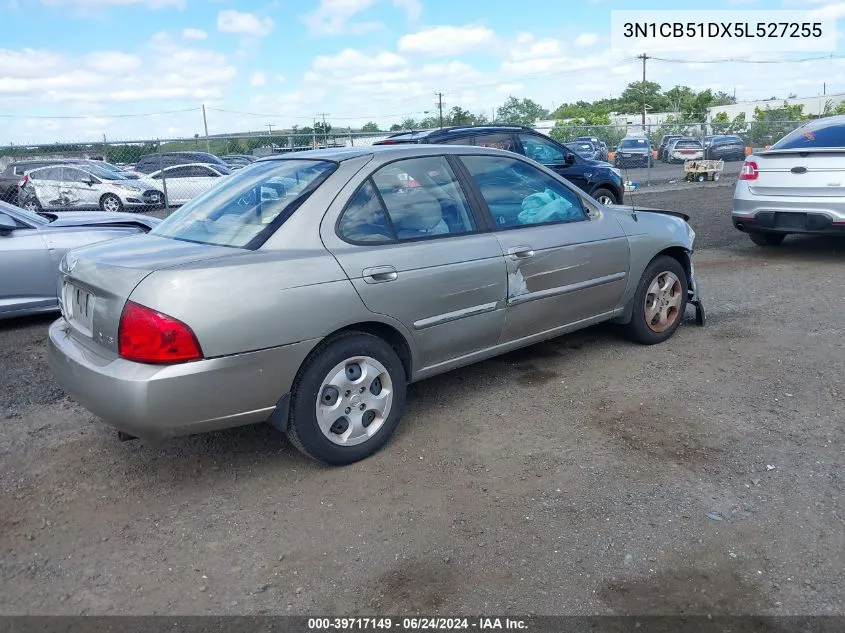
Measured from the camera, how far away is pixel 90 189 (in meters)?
15.4

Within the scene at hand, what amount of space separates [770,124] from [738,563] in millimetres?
26679

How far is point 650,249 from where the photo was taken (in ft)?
17.0

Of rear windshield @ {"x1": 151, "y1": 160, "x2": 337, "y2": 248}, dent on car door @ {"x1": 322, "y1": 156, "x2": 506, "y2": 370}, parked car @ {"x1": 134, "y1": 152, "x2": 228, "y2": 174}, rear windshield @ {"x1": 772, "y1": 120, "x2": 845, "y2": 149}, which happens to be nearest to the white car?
parked car @ {"x1": 134, "y1": 152, "x2": 228, "y2": 174}

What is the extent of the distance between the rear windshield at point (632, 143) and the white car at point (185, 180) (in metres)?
12.5

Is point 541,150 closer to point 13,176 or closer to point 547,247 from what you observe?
point 547,247

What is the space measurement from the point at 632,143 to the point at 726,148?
4090 mm

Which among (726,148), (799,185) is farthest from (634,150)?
(799,185)

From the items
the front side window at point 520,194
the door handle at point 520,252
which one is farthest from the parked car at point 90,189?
the door handle at point 520,252

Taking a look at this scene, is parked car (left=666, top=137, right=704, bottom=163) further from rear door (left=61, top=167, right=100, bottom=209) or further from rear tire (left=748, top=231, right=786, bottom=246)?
rear door (left=61, top=167, right=100, bottom=209)

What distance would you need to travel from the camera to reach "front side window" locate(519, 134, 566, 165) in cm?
1112

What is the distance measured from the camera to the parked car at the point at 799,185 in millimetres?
7707

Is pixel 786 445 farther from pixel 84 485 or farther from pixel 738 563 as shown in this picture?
pixel 84 485

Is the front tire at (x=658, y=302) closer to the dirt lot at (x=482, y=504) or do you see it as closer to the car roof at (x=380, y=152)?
the dirt lot at (x=482, y=504)

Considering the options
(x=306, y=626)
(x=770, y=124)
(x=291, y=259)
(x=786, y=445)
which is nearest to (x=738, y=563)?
(x=786, y=445)
